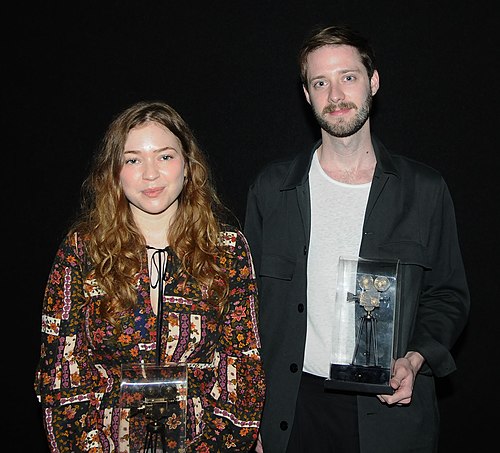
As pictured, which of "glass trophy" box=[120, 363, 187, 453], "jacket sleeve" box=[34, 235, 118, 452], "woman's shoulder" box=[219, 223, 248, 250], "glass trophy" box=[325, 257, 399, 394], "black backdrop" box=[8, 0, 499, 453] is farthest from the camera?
"black backdrop" box=[8, 0, 499, 453]

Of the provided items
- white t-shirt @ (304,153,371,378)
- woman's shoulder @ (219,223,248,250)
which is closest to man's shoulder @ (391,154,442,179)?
white t-shirt @ (304,153,371,378)

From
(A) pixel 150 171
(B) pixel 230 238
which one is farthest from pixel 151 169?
(B) pixel 230 238

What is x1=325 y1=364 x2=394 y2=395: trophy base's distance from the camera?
2035 millimetres

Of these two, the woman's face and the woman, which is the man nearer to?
the woman

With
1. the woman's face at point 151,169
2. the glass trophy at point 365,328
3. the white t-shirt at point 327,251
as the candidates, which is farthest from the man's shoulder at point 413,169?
the woman's face at point 151,169

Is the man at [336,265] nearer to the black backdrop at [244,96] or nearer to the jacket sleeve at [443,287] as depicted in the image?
the jacket sleeve at [443,287]

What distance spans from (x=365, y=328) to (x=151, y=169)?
0.82 metres

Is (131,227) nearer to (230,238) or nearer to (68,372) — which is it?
(230,238)

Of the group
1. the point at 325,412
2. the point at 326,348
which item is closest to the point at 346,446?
the point at 325,412

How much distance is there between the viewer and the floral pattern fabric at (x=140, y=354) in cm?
196

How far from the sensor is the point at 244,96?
3080 mm

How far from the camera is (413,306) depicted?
2.30m

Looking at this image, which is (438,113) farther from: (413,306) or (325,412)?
(325,412)

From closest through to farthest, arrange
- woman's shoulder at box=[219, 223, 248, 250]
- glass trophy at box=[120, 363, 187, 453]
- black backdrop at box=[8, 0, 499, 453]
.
A: glass trophy at box=[120, 363, 187, 453] → woman's shoulder at box=[219, 223, 248, 250] → black backdrop at box=[8, 0, 499, 453]
